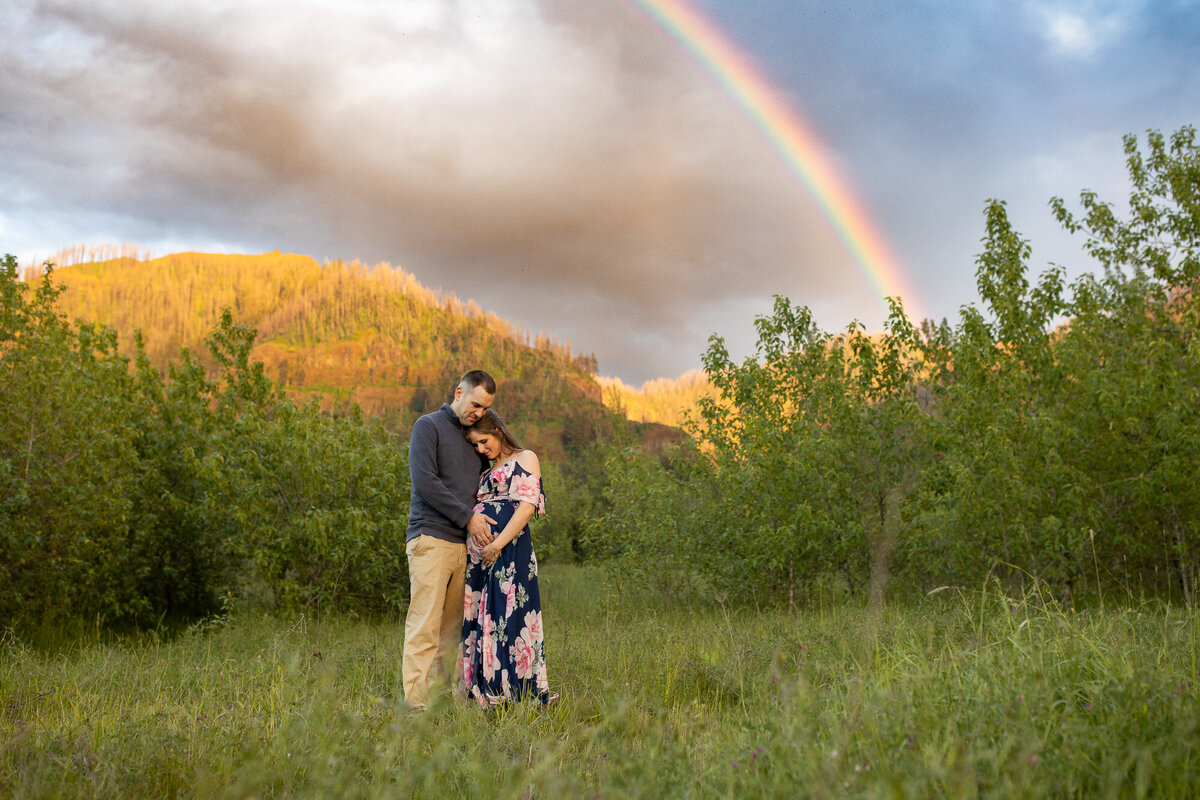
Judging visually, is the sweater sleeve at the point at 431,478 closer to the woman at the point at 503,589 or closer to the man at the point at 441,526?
the man at the point at 441,526

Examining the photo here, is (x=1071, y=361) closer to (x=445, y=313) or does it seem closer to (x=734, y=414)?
(x=734, y=414)

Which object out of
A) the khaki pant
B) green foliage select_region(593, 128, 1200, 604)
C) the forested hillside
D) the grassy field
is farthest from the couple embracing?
the forested hillside

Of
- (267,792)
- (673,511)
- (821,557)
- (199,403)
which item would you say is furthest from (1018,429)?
(199,403)

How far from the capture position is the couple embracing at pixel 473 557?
211 inches

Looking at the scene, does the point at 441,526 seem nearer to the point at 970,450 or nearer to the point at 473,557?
the point at 473,557

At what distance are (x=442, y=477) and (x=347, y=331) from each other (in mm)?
178181

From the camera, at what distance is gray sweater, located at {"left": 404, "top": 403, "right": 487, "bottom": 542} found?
5375 millimetres

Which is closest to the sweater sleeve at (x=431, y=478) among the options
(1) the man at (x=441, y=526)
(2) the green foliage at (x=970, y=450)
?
(1) the man at (x=441, y=526)

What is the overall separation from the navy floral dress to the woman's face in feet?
0.40

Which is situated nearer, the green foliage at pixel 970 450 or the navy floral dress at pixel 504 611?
the navy floral dress at pixel 504 611

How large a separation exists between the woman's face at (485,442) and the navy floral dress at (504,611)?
4.9 inches

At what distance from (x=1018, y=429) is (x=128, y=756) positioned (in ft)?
31.2

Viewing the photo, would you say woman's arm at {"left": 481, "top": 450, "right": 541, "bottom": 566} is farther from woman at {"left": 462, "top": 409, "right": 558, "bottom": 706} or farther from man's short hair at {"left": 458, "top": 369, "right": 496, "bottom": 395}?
man's short hair at {"left": 458, "top": 369, "right": 496, "bottom": 395}

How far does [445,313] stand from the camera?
179625 millimetres
